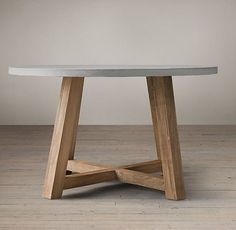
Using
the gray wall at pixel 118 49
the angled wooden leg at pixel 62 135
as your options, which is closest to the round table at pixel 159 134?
the angled wooden leg at pixel 62 135

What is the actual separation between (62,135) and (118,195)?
331 millimetres

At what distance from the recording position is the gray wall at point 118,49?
4.11m

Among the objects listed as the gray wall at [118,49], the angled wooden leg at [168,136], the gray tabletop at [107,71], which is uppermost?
the gray tabletop at [107,71]

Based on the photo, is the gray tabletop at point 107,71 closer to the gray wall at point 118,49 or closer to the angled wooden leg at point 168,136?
the angled wooden leg at point 168,136

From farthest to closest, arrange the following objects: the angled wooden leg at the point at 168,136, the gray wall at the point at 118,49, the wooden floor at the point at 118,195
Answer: the gray wall at the point at 118,49 → the angled wooden leg at the point at 168,136 → the wooden floor at the point at 118,195

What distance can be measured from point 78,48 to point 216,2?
1196 millimetres

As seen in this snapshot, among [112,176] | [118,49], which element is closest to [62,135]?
[112,176]

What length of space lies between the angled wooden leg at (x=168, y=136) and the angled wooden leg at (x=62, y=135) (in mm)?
307

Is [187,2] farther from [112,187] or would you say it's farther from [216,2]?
[112,187]

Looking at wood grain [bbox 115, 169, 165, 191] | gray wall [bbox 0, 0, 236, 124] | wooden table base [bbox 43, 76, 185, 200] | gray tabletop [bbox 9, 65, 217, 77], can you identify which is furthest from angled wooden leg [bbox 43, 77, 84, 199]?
gray wall [bbox 0, 0, 236, 124]

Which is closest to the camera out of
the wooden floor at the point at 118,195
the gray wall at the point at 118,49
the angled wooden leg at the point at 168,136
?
the wooden floor at the point at 118,195

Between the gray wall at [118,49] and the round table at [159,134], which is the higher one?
the round table at [159,134]

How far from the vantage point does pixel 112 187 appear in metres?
2.12

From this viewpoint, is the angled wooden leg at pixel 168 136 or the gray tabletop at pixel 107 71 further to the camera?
the angled wooden leg at pixel 168 136
